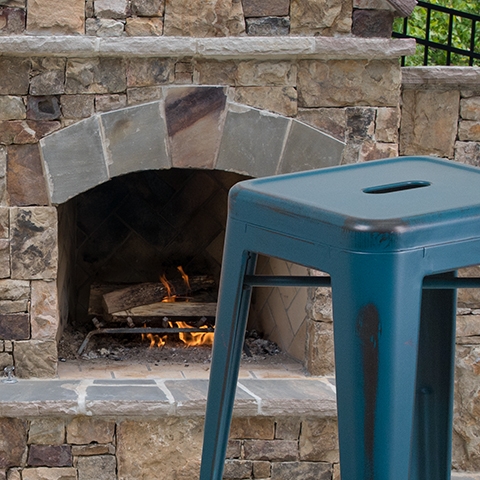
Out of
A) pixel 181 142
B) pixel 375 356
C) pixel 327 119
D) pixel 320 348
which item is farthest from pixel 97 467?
pixel 375 356

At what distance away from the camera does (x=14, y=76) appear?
3115 mm

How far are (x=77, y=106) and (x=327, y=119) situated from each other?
39.3 inches

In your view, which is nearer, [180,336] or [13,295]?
[13,295]

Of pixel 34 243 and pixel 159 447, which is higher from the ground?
pixel 34 243

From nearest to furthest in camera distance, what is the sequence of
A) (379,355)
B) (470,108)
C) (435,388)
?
(379,355) → (435,388) → (470,108)

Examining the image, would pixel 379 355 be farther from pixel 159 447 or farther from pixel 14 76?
pixel 14 76

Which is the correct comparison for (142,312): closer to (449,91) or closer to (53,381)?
(53,381)

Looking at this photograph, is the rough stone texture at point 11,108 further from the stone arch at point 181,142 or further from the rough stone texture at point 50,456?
the rough stone texture at point 50,456

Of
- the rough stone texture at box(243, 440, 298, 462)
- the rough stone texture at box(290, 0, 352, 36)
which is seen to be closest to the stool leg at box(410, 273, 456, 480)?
the rough stone texture at box(243, 440, 298, 462)

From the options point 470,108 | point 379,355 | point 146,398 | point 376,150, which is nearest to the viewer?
point 379,355

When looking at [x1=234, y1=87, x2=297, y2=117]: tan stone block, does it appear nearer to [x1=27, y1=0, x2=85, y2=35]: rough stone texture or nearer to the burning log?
[x1=27, y1=0, x2=85, y2=35]: rough stone texture

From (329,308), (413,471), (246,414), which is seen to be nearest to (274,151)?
(329,308)

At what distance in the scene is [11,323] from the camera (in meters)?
3.23

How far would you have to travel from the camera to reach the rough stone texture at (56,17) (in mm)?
3062
